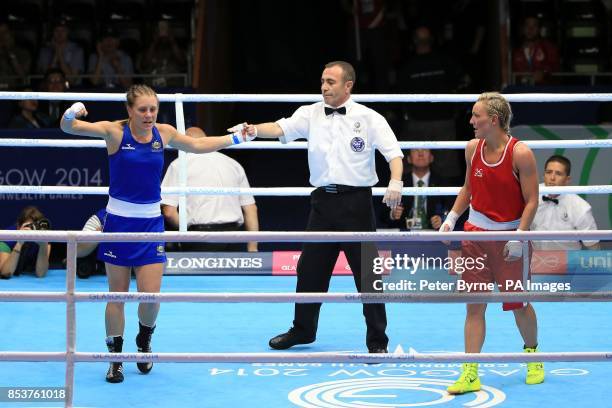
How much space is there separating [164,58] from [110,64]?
59 cm

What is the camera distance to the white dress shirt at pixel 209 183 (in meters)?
8.12

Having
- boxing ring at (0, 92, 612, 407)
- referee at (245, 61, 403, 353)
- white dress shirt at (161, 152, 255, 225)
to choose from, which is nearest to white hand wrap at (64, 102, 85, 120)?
boxing ring at (0, 92, 612, 407)

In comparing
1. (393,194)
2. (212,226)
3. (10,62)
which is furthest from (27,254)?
(10,62)

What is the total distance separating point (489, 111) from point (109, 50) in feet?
23.6

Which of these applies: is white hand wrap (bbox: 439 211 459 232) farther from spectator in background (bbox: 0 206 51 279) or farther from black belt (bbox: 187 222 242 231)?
spectator in background (bbox: 0 206 51 279)

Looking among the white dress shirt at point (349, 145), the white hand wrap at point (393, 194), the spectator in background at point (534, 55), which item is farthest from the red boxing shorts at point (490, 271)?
the spectator in background at point (534, 55)

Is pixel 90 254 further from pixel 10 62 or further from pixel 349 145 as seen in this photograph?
pixel 10 62

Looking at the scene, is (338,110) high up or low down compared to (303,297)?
up

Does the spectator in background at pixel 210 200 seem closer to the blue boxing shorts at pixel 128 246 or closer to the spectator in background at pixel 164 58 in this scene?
the blue boxing shorts at pixel 128 246

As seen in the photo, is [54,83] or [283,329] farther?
[54,83]

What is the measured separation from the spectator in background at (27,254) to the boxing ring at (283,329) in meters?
0.12

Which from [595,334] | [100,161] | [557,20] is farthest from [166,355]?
[557,20]

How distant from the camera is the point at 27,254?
797 cm

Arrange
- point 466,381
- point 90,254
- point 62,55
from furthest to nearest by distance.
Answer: point 62,55
point 90,254
point 466,381
